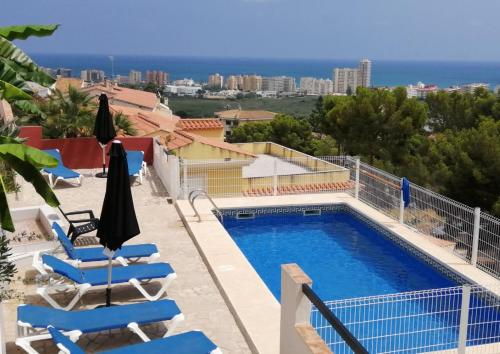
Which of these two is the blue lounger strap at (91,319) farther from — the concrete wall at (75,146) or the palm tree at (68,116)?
the palm tree at (68,116)

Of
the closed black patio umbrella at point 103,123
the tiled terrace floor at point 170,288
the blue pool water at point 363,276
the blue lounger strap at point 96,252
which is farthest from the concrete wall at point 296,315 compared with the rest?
the closed black patio umbrella at point 103,123

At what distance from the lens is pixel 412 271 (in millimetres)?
11555

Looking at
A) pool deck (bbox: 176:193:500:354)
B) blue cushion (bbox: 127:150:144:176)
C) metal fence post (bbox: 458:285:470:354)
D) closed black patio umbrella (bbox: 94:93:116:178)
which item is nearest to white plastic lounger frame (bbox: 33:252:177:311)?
pool deck (bbox: 176:193:500:354)

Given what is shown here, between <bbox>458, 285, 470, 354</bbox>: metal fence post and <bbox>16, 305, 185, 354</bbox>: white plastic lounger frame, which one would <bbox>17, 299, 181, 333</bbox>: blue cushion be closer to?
<bbox>16, 305, 185, 354</bbox>: white plastic lounger frame

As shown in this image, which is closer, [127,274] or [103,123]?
[127,274]

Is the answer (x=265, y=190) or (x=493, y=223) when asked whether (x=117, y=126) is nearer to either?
(x=265, y=190)

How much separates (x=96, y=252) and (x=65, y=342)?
144 inches

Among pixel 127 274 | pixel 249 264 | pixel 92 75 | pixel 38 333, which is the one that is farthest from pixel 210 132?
pixel 92 75

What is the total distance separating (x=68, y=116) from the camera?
61.6 ft

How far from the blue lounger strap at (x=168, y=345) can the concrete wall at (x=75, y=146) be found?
41.5 feet

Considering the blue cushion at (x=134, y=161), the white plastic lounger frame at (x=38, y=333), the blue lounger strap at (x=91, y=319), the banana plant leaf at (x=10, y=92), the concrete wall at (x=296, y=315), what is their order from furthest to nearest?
1. the blue cushion at (x=134, y=161)
2. the blue lounger strap at (x=91, y=319)
3. the white plastic lounger frame at (x=38, y=333)
4. the concrete wall at (x=296, y=315)
5. the banana plant leaf at (x=10, y=92)

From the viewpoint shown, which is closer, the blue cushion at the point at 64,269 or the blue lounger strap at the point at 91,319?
the blue lounger strap at the point at 91,319

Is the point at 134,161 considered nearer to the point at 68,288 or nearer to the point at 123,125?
the point at 123,125

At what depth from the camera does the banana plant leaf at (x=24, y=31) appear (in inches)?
245
